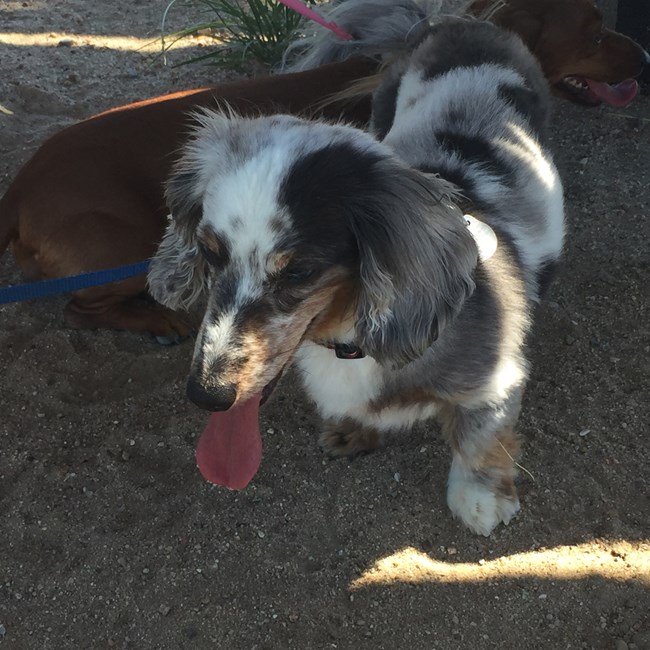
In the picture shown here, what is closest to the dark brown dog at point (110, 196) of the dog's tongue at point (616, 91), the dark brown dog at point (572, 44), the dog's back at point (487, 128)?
the dog's back at point (487, 128)

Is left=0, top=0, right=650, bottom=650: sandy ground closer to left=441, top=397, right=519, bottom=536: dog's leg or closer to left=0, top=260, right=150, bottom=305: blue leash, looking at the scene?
left=441, top=397, right=519, bottom=536: dog's leg

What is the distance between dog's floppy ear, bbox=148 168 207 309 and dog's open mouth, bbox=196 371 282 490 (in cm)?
39

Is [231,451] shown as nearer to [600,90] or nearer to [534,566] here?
[534,566]

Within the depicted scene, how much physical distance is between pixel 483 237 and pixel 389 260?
41 cm

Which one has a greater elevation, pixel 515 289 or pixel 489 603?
pixel 515 289

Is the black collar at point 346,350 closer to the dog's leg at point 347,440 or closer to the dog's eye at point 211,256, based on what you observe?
the dog's eye at point 211,256

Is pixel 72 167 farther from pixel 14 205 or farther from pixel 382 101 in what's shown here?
pixel 382 101

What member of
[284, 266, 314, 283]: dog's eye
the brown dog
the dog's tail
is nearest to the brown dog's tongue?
[284, 266, 314, 283]: dog's eye

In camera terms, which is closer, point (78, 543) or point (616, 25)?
point (78, 543)

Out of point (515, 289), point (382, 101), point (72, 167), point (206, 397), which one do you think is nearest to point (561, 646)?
point (515, 289)

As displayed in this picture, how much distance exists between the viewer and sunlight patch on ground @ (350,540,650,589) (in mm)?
2361

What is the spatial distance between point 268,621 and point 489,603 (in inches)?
28.4

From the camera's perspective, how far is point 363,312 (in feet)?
5.99

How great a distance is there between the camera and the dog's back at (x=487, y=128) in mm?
2365
